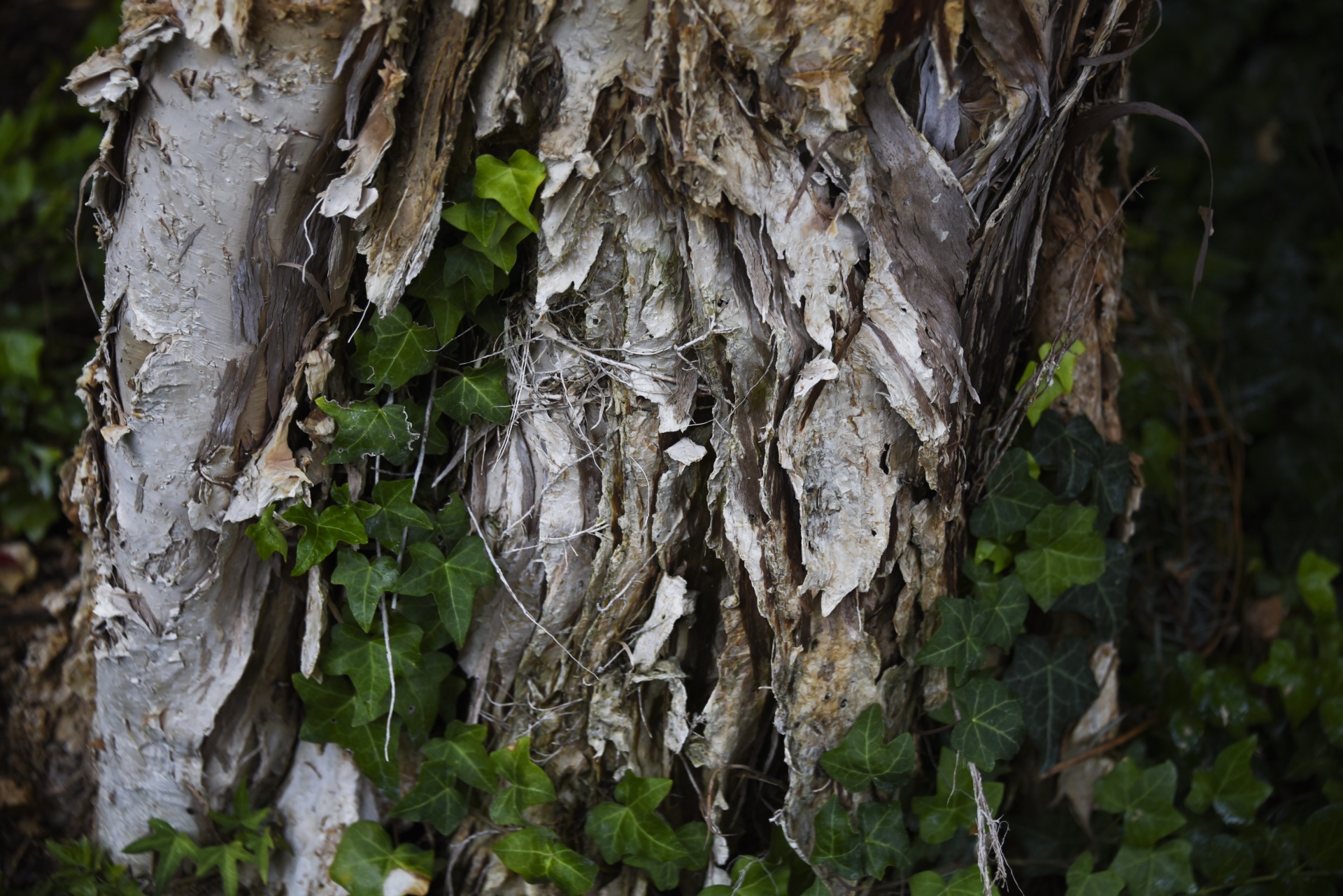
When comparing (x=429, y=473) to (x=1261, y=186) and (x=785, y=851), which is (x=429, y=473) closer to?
(x=785, y=851)

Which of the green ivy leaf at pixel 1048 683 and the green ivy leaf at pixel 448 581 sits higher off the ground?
the green ivy leaf at pixel 448 581

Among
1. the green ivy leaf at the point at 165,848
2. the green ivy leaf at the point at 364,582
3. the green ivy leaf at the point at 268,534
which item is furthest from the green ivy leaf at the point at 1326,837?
the green ivy leaf at the point at 165,848

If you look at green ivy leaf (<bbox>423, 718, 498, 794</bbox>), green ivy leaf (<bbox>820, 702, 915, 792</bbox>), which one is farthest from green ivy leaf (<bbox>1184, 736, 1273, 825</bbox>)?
green ivy leaf (<bbox>423, 718, 498, 794</bbox>)

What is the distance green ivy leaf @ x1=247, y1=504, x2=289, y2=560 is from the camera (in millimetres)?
1252

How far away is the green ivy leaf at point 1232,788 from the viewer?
1.52 meters

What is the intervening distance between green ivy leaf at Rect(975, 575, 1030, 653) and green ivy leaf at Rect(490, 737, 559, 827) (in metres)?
0.72

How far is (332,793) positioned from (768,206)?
117cm

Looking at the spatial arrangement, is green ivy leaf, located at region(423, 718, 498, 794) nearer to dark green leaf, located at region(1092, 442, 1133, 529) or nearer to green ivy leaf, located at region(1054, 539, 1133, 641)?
green ivy leaf, located at region(1054, 539, 1133, 641)

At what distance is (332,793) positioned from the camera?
147cm

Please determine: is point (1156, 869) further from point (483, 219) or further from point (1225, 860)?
point (483, 219)

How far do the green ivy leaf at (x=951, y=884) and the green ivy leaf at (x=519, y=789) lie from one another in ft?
1.84

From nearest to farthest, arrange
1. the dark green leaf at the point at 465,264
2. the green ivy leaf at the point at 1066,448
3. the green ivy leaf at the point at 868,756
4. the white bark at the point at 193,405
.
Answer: the white bark at the point at 193,405
the dark green leaf at the point at 465,264
the green ivy leaf at the point at 868,756
the green ivy leaf at the point at 1066,448

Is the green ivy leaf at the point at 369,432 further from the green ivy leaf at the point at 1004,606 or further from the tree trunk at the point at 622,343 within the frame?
the green ivy leaf at the point at 1004,606

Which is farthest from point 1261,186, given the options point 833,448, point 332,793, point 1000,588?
point 332,793
